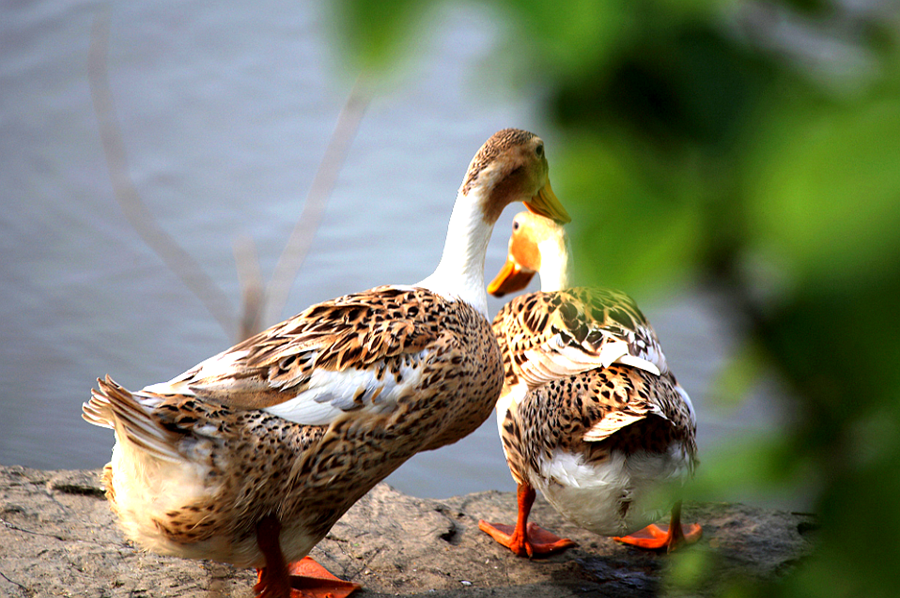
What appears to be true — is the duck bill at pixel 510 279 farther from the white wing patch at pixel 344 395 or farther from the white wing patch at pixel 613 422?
the white wing patch at pixel 344 395

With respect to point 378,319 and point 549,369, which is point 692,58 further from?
point 549,369

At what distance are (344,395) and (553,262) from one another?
1.22m

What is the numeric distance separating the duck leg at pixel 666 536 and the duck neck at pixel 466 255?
3.30 feet

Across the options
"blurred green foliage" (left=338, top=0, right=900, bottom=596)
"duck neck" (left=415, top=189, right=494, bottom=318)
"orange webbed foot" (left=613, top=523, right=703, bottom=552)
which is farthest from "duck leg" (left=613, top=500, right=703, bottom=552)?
"blurred green foliage" (left=338, top=0, right=900, bottom=596)

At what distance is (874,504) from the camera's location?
28 centimetres

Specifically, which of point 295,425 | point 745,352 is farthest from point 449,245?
point 745,352

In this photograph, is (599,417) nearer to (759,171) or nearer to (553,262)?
(553,262)

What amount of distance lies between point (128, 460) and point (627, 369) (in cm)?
136

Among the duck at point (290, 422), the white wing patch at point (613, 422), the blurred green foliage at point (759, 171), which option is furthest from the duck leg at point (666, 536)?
the blurred green foliage at point (759, 171)

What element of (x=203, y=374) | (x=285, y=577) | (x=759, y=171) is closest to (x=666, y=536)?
(x=285, y=577)

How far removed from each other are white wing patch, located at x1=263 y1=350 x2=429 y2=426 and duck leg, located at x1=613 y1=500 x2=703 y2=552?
3.76ft

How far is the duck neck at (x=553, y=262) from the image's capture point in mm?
2793

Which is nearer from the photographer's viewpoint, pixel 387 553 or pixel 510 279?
pixel 387 553

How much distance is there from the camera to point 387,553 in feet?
8.29
